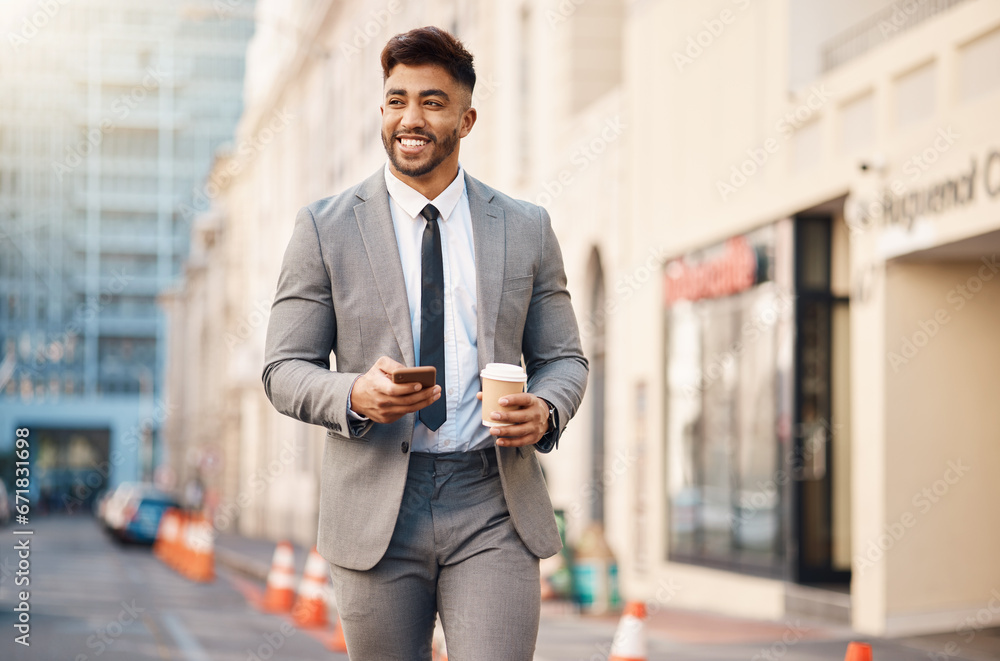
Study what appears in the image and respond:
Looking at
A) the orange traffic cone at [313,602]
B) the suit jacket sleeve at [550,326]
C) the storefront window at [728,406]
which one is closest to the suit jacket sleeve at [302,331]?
the suit jacket sleeve at [550,326]

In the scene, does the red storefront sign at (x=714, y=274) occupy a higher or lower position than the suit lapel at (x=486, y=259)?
higher

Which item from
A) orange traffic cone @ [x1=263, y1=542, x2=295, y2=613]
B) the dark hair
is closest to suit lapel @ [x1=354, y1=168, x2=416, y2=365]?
the dark hair

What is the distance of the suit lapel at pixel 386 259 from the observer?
9.87 ft

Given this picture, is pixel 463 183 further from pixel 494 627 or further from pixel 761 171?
pixel 761 171

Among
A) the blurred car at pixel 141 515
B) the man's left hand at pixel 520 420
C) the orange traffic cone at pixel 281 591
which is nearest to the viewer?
the man's left hand at pixel 520 420

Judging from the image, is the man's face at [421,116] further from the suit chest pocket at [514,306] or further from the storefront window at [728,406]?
the storefront window at [728,406]

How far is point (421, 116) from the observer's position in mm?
3037

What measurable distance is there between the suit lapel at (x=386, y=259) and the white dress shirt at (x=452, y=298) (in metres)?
0.03

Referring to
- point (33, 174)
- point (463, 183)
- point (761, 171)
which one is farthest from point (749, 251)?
point (33, 174)

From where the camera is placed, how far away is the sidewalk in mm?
9453

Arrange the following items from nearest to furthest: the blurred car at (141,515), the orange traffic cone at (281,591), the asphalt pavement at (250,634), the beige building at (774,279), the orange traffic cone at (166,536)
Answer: the asphalt pavement at (250,634) < the beige building at (774,279) < the orange traffic cone at (281,591) < the orange traffic cone at (166,536) < the blurred car at (141,515)

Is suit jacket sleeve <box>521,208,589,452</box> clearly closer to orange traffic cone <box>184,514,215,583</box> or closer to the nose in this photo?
the nose

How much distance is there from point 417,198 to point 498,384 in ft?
1.87

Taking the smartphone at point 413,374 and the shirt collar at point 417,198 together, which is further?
the shirt collar at point 417,198
